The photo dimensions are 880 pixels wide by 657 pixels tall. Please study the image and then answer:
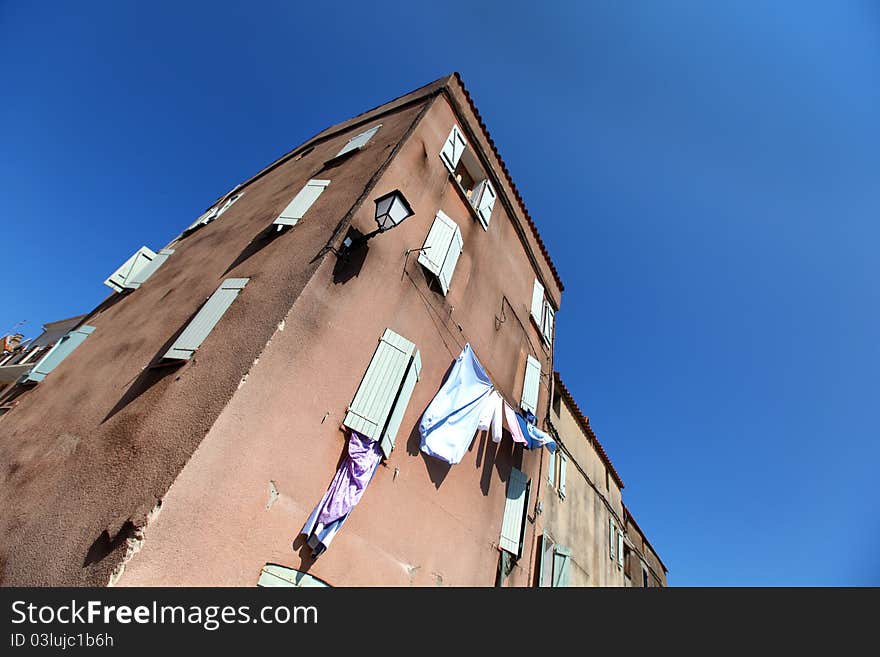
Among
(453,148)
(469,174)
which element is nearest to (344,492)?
(453,148)

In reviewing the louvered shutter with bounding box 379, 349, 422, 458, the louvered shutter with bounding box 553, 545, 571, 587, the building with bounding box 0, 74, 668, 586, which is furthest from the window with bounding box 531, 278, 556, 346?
the louvered shutter with bounding box 379, 349, 422, 458

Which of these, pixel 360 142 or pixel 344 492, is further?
pixel 360 142

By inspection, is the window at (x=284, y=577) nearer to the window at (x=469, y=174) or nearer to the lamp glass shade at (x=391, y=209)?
the lamp glass shade at (x=391, y=209)

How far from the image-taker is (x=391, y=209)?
5.48 metres

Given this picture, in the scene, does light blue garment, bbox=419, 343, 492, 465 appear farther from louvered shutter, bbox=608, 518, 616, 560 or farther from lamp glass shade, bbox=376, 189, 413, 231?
louvered shutter, bbox=608, 518, 616, 560

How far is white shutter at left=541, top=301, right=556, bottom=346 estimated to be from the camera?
1188 cm

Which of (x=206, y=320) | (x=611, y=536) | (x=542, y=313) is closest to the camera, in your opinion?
(x=206, y=320)

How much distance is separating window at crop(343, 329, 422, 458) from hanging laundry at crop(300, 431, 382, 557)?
0.53 ft

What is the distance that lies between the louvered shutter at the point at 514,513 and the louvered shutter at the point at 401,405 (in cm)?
374

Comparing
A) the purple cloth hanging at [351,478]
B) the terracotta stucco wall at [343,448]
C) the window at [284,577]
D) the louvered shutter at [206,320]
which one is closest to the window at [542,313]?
the terracotta stucco wall at [343,448]

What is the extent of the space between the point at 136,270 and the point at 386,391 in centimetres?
699

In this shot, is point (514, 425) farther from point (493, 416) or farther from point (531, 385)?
point (531, 385)
